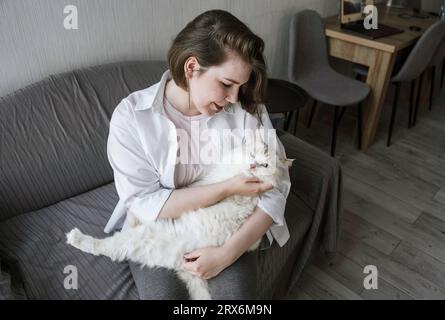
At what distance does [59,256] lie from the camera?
1156 millimetres

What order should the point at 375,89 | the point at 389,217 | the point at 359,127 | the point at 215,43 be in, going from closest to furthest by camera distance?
the point at 215,43 → the point at 389,217 → the point at 375,89 → the point at 359,127

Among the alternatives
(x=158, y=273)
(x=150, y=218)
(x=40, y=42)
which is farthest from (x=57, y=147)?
(x=158, y=273)

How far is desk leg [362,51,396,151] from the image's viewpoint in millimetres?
2223

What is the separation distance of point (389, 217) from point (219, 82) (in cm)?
149

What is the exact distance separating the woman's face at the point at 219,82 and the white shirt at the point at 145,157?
126mm

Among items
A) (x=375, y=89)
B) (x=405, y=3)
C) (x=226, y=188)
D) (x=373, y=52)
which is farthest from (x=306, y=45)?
(x=226, y=188)

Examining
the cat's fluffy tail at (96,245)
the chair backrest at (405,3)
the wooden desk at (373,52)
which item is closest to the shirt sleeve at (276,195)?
the cat's fluffy tail at (96,245)

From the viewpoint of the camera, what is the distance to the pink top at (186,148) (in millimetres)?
1121

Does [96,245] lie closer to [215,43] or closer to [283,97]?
[215,43]

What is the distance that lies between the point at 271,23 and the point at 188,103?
56.4 inches

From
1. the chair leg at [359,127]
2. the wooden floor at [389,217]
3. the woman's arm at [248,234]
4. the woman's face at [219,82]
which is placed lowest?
the wooden floor at [389,217]

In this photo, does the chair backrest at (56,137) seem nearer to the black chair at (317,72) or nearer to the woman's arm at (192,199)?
the woman's arm at (192,199)

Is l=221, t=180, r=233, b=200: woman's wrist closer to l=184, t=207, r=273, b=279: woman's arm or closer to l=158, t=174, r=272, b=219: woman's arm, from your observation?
l=158, t=174, r=272, b=219: woman's arm
